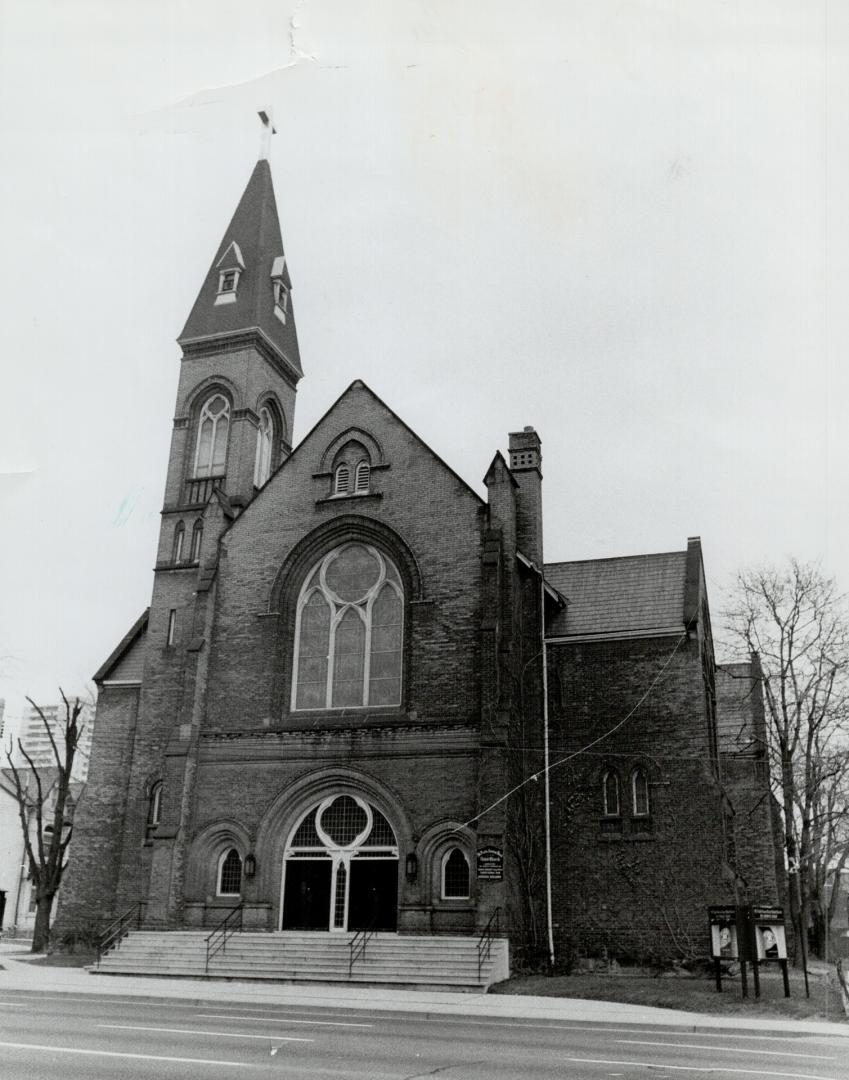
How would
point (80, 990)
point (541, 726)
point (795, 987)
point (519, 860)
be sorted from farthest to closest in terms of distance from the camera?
point (541, 726) < point (519, 860) < point (795, 987) < point (80, 990)

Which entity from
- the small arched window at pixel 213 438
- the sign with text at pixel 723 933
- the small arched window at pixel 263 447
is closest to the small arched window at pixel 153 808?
the small arched window at pixel 213 438

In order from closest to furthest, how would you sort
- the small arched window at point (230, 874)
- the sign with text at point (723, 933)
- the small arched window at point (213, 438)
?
1. the sign with text at point (723, 933)
2. the small arched window at point (230, 874)
3. the small arched window at point (213, 438)

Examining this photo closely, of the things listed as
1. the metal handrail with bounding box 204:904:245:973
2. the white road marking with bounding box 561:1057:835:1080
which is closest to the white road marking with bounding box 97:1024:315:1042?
the white road marking with bounding box 561:1057:835:1080

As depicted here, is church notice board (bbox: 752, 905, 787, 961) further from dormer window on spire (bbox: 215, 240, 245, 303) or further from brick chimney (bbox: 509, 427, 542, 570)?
dormer window on spire (bbox: 215, 240, 245, 303)

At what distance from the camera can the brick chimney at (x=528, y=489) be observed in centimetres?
3064

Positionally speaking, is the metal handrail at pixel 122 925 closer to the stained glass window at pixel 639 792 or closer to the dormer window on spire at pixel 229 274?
the stained glass window at pixel 639 792

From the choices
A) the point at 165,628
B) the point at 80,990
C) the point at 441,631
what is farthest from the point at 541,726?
the point at 80,990

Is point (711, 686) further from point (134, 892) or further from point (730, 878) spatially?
point (134, 892)

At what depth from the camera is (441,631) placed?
28.0 m

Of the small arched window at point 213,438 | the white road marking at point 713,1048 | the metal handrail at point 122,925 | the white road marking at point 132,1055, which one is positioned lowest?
the white road marking at point 713,1048

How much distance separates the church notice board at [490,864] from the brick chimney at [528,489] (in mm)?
8925

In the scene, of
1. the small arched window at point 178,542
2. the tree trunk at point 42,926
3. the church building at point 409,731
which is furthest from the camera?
the small arched window at point 178,542

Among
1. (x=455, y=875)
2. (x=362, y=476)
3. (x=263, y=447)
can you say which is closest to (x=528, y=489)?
(x=362, y=476)

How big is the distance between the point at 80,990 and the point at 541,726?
14.2 m
